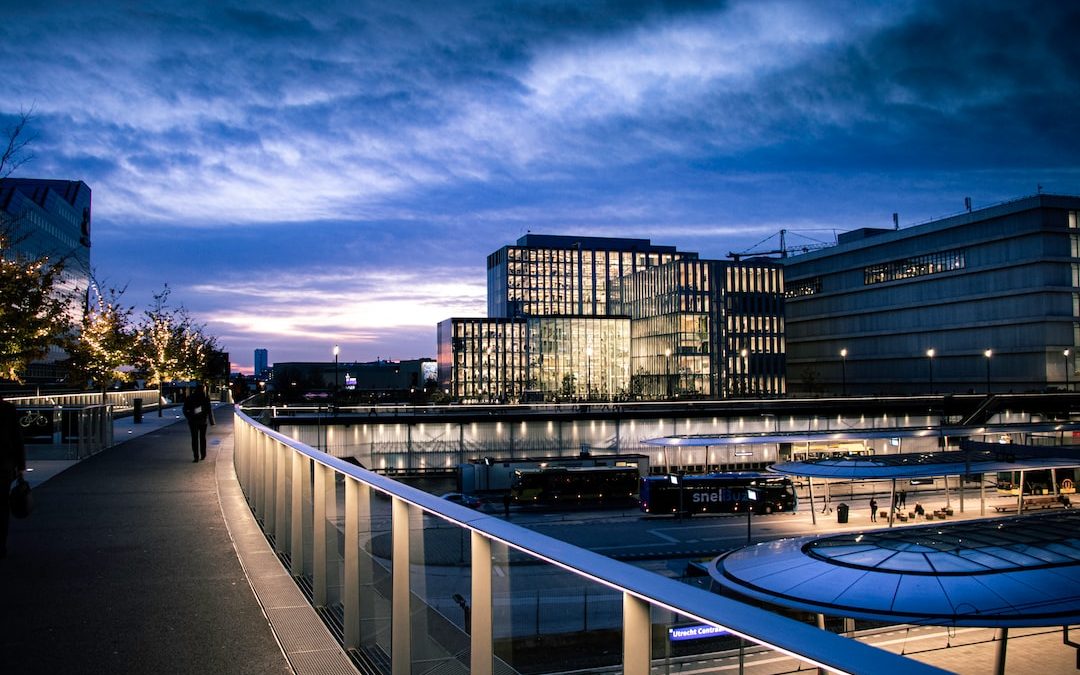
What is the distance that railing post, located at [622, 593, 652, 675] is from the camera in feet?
8.53

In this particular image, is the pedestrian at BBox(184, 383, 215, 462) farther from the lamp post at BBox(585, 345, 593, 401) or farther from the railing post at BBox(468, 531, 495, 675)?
the lamp post at BBox(585, 345, 593, 401)

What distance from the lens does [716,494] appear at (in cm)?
5294

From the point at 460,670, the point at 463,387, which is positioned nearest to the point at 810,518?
the point at 460,670

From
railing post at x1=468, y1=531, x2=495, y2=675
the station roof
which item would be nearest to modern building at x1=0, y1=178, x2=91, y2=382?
the station roof

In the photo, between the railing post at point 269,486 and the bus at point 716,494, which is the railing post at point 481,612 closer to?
the railing post at point 269,486

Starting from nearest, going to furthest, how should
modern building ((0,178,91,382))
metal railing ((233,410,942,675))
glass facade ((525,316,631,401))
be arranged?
metal railing ((233,410,942,675)) → modern building ((0,178,91,382)) → glass facade ((525,316,631,401))

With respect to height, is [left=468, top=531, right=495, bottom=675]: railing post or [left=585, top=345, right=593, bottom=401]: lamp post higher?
[left=585, top=345, right=593, bottom=401]: lamp post

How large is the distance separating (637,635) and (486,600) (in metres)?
1.24

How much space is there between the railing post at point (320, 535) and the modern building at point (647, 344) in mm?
115381

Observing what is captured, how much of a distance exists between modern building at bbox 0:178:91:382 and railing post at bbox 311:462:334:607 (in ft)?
277

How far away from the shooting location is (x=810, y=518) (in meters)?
51.9

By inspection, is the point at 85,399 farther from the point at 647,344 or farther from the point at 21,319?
the point at 647,344

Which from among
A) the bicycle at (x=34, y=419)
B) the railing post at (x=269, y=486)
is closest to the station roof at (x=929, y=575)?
the railing post at (x=269, y=486)

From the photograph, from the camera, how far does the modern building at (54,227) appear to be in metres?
94.2
